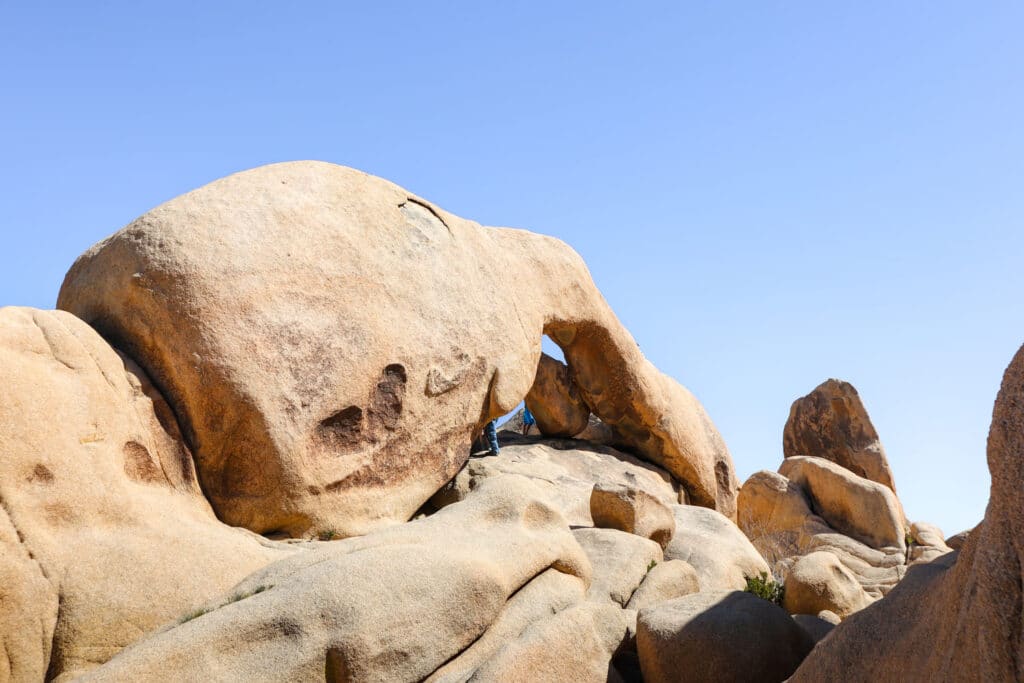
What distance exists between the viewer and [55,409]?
6.66 metres

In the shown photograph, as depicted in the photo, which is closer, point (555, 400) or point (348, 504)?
point (348, 504)

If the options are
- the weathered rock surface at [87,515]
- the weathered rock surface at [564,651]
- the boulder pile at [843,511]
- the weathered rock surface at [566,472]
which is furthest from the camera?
the boulder pile at [843,511]

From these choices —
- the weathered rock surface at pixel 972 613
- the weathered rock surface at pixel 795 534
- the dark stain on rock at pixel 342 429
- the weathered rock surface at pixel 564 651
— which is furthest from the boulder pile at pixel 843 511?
the weathered rock surface at pixel 972 613

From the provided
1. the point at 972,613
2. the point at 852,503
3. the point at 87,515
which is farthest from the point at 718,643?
the point at 852,503

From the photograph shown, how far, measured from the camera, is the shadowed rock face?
7.73 m

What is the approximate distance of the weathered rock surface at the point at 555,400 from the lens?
12977 millimetres

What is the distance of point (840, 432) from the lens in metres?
20.4

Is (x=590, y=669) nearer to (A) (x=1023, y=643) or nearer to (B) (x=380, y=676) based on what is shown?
(B) (x=380, y=676)

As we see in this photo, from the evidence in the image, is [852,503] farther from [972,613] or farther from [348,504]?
[972,613]

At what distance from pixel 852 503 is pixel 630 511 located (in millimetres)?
8808

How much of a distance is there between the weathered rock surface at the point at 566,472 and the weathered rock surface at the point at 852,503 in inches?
188

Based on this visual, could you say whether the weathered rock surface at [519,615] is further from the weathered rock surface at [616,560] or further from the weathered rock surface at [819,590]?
the weathered rock surface at [819,590]

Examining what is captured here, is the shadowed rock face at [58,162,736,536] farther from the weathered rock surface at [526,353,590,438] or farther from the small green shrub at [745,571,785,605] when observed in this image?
the small green shrub at [745,571,785,605]

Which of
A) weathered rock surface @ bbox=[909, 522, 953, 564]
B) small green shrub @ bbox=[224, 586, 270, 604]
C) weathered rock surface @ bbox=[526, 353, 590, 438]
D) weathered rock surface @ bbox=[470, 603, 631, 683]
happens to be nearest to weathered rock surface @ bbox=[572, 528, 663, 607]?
weathered rock surface @ bbox=[470, 603, 631, 683]
